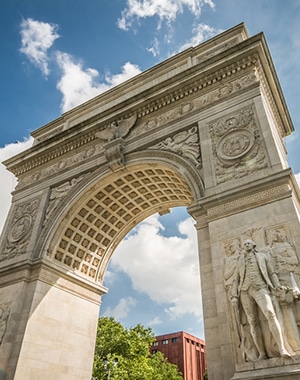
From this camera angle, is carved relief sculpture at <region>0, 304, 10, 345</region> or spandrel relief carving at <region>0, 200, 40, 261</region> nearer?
carved relief sculpture at <region>0, 304, 10, 345</region>

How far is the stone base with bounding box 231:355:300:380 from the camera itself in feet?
25.9

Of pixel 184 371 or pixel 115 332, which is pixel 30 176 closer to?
pixel 115 332

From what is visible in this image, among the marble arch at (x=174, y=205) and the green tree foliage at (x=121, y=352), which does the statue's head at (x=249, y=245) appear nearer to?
the marble arch at (x=174, y=205)

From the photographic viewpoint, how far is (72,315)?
639 inches

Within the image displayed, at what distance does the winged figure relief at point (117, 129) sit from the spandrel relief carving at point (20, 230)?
498cm

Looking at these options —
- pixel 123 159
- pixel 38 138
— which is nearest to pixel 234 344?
pixel 123 159

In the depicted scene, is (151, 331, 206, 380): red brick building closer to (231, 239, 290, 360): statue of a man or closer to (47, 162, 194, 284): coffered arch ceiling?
(47, 162, 194, 284): coffered arch ceiling

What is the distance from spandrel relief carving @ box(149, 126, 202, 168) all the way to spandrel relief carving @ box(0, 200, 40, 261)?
7482 millimetres

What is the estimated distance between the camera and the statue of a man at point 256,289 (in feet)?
28.3

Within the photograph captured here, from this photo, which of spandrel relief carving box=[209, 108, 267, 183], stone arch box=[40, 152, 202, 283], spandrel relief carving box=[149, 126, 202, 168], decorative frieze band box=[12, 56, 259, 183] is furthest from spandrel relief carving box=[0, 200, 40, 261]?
spandrel relief carving box=[209, 108, 267, 183]

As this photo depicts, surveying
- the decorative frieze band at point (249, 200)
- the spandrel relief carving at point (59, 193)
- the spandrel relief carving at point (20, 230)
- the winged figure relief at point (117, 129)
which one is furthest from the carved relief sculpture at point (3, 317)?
the decorative frieze band at point (249, 200)

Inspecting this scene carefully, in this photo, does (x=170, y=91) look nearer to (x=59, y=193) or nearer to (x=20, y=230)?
(x=59, y=193)

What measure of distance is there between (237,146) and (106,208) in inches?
317

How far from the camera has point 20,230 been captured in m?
17.7
